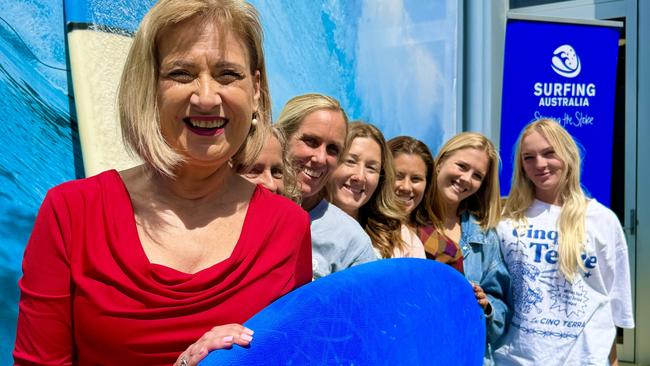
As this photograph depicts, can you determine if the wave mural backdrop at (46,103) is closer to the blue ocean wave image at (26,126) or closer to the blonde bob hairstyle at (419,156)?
the blue ocean wave image at (26,126)

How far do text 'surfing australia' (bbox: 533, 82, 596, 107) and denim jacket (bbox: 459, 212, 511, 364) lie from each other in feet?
7.09

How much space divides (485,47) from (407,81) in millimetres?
1190

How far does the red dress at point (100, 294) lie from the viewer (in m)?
0.99

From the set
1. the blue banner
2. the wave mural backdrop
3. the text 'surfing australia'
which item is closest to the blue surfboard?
the wave mural backdrop

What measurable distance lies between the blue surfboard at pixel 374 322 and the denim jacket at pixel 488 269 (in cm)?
95

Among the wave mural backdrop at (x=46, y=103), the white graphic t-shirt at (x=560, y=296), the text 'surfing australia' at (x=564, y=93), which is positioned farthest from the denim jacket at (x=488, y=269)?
the text 'surfing australia' at (x=564, y=93)

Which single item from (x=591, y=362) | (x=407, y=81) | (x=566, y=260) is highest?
(x=407, y=81)

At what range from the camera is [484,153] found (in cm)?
291

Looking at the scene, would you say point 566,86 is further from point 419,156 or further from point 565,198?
point 419,156

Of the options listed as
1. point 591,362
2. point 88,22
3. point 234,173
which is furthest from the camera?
point 591,362

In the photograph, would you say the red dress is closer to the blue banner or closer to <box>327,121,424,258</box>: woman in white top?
<box>327,121,424,258</box>: woman in white top

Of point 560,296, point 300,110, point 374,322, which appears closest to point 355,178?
point 300,110

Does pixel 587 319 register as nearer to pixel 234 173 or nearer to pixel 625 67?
pixel 234 173

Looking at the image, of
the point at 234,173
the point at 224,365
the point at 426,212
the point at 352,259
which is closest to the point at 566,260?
the point at 426,212
